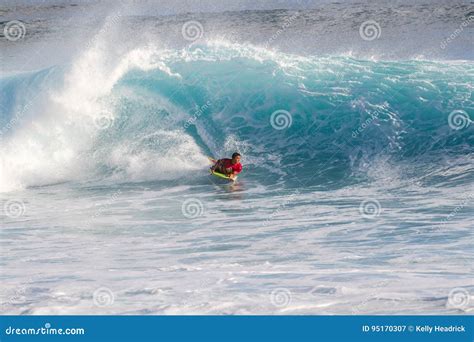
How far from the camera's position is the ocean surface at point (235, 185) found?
6.70 m

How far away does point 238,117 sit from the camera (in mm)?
15859

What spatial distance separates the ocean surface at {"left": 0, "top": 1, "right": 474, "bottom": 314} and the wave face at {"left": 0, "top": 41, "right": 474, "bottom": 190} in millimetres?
40

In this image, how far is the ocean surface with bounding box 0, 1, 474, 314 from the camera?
22.0 ft

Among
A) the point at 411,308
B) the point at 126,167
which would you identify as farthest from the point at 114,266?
the point at 126,167

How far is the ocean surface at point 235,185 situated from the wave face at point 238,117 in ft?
0.13

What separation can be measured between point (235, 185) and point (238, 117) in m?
3.15

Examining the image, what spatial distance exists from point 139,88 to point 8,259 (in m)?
8.50
